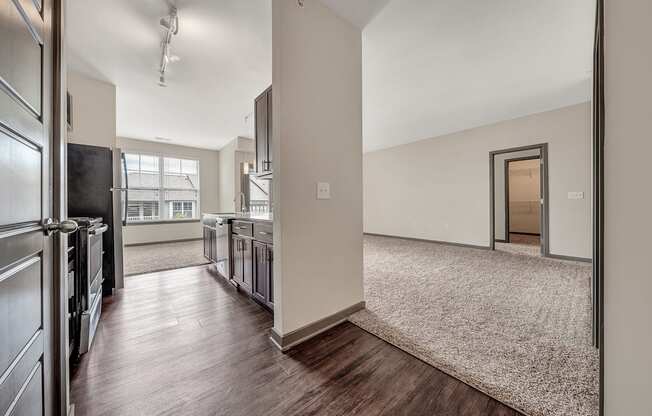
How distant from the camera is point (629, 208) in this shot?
1.77ft

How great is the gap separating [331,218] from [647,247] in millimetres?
1597

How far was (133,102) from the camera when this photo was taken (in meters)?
3.75

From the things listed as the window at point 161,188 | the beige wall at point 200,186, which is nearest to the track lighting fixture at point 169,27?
the window at point 161,188

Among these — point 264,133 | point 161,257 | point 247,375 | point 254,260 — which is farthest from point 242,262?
point 161,257

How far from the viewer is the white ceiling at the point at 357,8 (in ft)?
6.09

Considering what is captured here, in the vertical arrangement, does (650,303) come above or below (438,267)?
above

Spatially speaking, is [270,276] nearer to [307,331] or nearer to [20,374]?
[307,331]

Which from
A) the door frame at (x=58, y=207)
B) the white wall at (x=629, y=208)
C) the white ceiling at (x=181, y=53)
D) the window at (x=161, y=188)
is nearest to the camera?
the white wall at (x=629, y=208)

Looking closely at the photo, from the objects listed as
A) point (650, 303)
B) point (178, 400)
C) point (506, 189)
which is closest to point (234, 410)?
point (178, 400)

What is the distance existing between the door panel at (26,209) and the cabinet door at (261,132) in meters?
1.75

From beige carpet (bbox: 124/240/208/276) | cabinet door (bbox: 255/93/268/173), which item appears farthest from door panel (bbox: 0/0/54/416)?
beige carpet (bbox: 124/240/208/276)

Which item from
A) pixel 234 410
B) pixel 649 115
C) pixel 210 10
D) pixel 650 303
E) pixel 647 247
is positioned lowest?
A: pixel 234 410

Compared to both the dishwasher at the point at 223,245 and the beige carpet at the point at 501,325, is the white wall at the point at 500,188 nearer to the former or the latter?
the beige carpet at the point at 501,325

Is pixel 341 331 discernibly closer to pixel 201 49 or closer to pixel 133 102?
pixel 201 49
